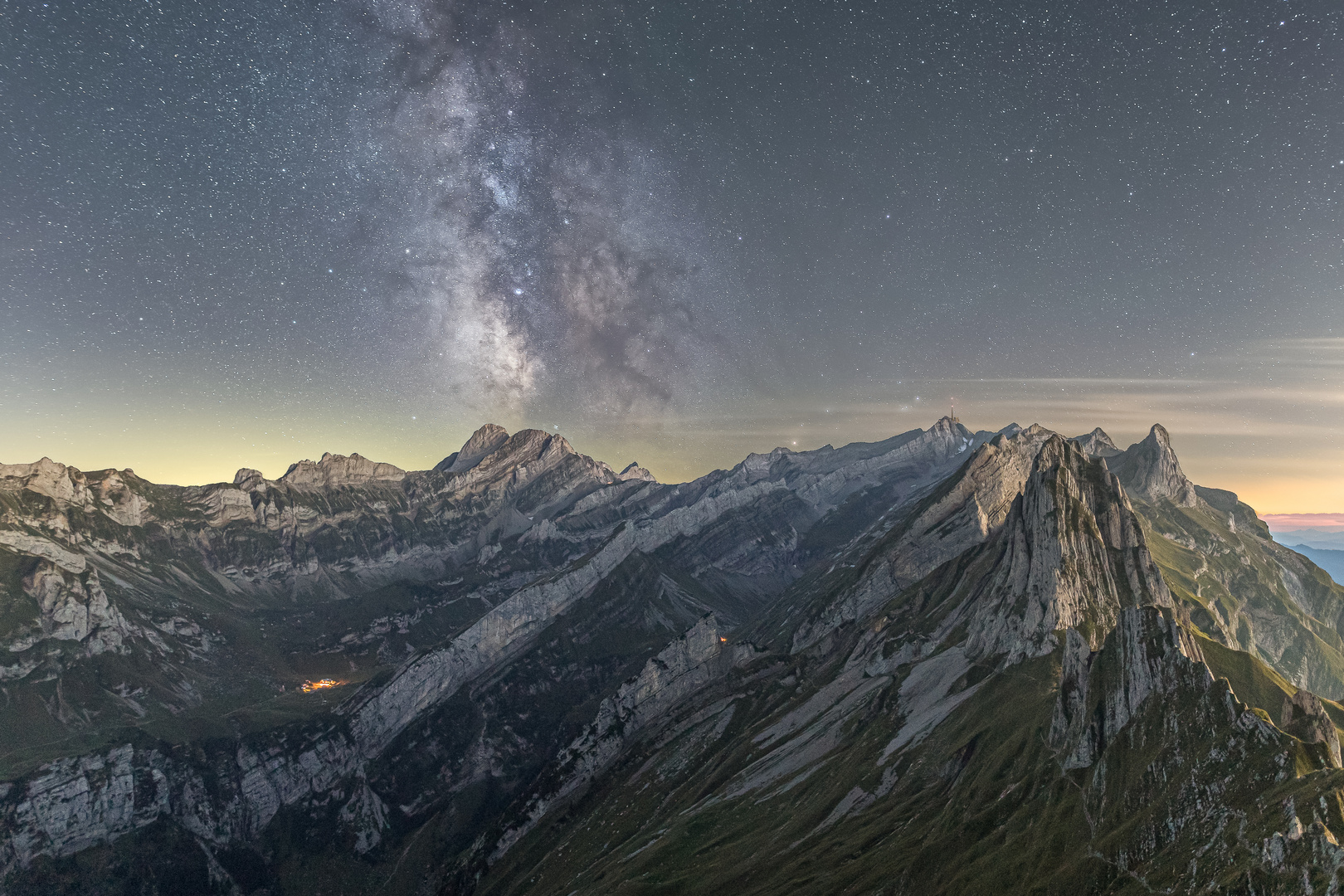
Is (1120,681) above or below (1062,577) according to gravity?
below

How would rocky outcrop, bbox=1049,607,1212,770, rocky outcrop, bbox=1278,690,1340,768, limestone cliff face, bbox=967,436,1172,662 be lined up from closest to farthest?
rocky outcrop, bbox=1278,690,1340,768 < rocky outcrop, bbox=1049,607,1212,770 < limestone cliff face, bbox=967,436,1172,662

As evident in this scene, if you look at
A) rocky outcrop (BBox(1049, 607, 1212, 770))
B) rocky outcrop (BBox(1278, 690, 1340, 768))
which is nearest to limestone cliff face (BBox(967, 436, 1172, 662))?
Result: rocky outcrop (BBox(1049, 607, 1212, 770))

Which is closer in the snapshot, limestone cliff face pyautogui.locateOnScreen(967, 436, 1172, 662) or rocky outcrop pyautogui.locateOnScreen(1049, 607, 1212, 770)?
rocky outcrop pyautogui.locateOnScreen(1049, 607, 1212, 770)

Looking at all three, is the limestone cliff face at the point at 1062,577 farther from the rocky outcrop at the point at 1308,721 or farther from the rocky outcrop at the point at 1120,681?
the rocky outcrop at the point at 1308,721

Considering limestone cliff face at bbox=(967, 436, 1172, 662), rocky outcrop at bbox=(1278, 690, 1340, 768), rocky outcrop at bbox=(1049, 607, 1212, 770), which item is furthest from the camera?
limestone cliff face at bbox=(967, 436, 1172, 662)

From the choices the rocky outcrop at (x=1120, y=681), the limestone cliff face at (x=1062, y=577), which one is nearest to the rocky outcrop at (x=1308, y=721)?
the rocky outcrop at (x=1120, y=681)

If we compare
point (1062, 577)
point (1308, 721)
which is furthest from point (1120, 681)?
point (1062, 577)

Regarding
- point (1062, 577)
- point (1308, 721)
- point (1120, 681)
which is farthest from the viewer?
point (1062, 577)

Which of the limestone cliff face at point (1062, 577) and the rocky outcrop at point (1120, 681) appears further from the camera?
the limestone cliff face at point (1062, 577)

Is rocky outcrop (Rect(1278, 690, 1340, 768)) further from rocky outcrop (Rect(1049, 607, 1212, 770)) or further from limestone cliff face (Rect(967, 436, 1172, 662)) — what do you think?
limestone cliff face (Rect(967, 436, 1172, 662))

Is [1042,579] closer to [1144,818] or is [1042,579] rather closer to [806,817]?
[806,817]

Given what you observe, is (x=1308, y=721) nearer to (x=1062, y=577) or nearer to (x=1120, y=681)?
(x=1120, y=681)
